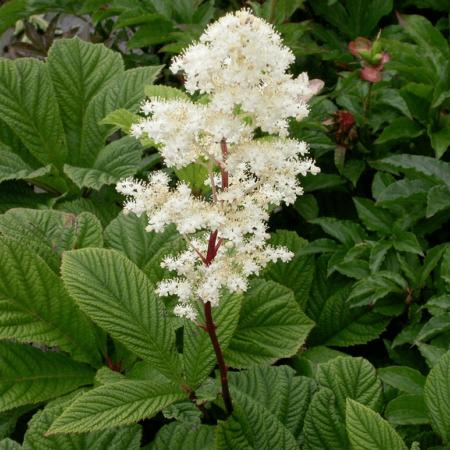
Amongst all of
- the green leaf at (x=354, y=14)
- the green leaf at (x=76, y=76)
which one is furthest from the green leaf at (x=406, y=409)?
the green leaf at (x=354, y=14)

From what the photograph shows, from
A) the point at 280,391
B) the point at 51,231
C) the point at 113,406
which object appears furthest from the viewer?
the point at 51,231

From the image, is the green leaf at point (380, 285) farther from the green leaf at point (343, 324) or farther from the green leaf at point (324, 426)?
the green leaf at point (324, 426)

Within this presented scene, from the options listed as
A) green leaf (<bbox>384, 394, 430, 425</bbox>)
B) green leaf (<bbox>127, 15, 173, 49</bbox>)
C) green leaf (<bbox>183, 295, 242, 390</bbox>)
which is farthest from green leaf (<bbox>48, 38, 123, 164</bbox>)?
green leaf (<bbox>384, 394, 430, 425</bbox>)

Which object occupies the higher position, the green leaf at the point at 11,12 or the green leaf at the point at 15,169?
the green leaf at the point at 11,12

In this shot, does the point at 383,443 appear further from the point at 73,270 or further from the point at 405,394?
the point at 73,270

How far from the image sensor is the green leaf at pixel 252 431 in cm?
121

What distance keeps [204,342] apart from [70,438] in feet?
1.04

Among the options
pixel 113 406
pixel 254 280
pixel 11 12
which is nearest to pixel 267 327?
pixel 254 280

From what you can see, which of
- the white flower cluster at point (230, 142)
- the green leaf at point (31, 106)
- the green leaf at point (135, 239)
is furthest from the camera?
the green leaf at point (31, 106)

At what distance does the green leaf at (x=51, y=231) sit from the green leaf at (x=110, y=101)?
1.32ft

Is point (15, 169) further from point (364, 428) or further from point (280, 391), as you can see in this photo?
point (364, 428)

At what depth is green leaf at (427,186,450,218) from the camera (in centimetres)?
158

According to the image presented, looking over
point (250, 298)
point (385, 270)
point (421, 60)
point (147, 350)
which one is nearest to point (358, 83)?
point (421, 60)

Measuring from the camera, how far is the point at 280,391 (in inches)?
55.4
